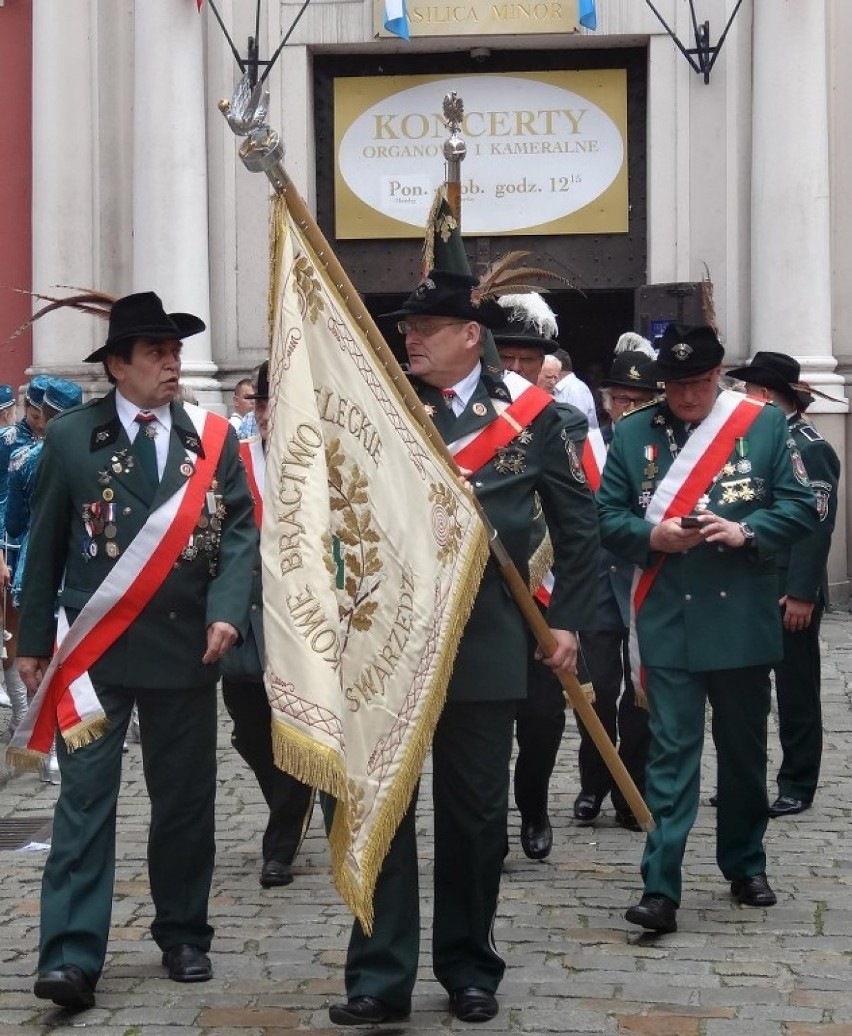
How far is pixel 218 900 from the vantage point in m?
6.53

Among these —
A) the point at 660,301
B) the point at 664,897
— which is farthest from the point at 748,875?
the point at 660,301

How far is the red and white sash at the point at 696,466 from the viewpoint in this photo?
6.19 m

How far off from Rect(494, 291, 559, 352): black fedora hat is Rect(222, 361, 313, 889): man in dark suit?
938mm

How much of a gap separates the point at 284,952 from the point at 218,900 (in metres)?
0.77

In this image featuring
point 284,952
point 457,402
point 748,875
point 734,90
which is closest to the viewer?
point 457,402

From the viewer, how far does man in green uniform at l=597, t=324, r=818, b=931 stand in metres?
6.07

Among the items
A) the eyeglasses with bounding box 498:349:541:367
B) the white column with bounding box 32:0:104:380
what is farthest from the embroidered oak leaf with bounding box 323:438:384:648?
the white column with bounding box 32:0:104:380

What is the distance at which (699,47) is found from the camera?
15.0m

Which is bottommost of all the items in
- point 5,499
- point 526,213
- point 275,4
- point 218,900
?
point 218,900

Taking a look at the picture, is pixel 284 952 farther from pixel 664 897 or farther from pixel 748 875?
pixel 748 875

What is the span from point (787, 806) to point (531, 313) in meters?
2.21

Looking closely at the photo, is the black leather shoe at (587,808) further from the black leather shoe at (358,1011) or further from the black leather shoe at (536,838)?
the black leather shoe at (358,1011)

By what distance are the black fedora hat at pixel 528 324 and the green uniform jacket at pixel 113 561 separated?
2.02m

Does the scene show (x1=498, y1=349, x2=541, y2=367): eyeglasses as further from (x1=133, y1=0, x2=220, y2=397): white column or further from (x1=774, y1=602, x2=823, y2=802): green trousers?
(x1=133, y1=0, x2=220, y2=397): white column
